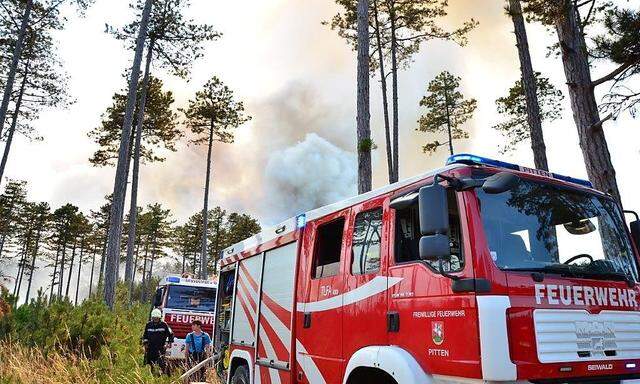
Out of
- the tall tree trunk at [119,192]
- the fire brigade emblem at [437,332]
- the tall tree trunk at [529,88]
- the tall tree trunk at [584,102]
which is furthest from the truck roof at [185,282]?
the fire brigade emblem at [437,332]

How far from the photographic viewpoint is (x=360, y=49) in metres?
11.8

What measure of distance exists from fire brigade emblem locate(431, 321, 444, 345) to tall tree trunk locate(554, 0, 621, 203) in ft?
25.4

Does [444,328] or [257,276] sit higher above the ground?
[257,276]

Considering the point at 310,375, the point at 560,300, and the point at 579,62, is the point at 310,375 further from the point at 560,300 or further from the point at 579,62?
the point at 579,62

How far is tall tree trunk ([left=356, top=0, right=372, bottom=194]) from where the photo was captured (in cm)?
1083

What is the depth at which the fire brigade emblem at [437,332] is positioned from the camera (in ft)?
12.5

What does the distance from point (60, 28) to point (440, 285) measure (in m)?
24.1

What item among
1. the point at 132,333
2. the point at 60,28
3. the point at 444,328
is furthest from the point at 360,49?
the point at 60,28

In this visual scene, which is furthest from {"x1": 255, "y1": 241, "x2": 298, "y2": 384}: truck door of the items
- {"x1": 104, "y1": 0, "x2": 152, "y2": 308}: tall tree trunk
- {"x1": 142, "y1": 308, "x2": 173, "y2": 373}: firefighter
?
{"x1": 104, "y1": 0, "x2": 152, "y2": 308}: tall tree trunk

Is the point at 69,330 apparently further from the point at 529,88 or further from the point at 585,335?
the point at 529,88

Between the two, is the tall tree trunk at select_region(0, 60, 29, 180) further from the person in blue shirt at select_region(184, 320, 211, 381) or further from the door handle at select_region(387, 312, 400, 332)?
the door handle at select_region(387, 312, 400, 332)

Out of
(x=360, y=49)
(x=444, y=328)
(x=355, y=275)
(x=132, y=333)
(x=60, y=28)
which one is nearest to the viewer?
(x=444, y=328)

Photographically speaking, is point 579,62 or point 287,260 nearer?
point 287,260

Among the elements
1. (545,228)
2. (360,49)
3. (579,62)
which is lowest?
(545,228)
